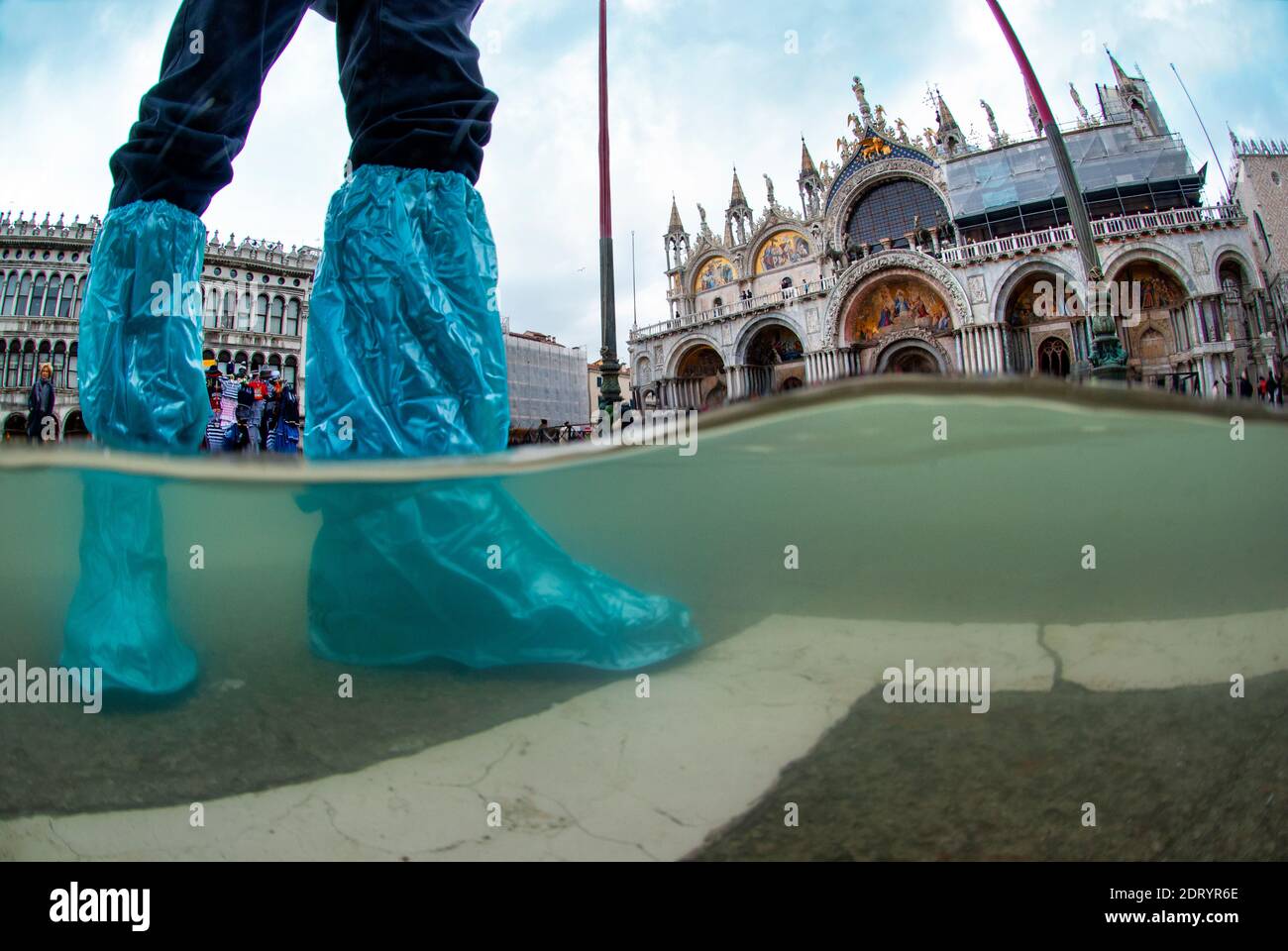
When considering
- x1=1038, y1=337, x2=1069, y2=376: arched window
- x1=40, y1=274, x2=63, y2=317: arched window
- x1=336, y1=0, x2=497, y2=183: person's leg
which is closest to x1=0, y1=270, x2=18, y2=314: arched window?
x1=40, y1=274, x2=63, y2=317: arched window

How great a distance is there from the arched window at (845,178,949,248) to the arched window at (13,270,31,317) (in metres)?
26.4

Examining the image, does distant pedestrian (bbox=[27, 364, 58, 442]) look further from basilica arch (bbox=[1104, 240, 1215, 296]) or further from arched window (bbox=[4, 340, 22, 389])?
basilica arch (bbox=[1104, 240, 1215, 296])

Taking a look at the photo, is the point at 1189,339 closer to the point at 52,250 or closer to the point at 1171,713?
the point at 1171,713

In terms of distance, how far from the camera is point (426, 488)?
2.42m

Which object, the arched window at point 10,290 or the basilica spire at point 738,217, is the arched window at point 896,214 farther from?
the arched window at point 10,290

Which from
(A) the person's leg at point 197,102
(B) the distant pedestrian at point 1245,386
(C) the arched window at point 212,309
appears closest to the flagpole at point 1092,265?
(A) the person's leg at point 197,102

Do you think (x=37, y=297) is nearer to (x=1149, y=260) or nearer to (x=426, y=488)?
(x=426, y=488)

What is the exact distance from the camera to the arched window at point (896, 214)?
2592cm

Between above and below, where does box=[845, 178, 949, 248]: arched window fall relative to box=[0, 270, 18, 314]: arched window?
above

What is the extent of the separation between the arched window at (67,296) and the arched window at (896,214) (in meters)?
25.9

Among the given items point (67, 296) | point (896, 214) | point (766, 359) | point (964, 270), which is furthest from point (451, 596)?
point (896, 214)

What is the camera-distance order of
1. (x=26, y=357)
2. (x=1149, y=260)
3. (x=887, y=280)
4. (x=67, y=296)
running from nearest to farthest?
(x=67, y=296), (x=26, y=357), (x=1149, y=260), (x=887, y=280)

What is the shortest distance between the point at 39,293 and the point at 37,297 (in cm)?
8

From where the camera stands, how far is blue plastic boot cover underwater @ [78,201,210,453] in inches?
118
